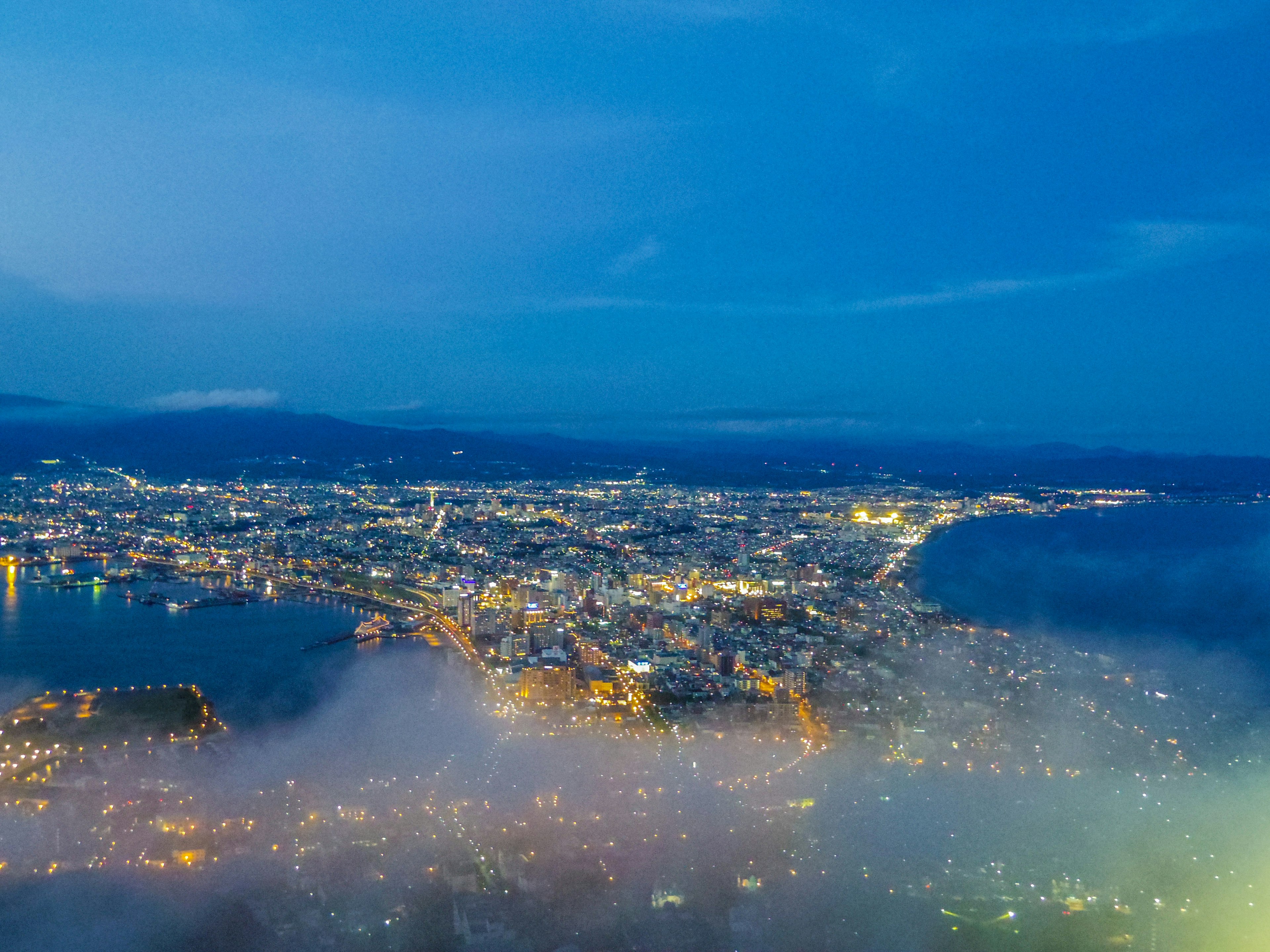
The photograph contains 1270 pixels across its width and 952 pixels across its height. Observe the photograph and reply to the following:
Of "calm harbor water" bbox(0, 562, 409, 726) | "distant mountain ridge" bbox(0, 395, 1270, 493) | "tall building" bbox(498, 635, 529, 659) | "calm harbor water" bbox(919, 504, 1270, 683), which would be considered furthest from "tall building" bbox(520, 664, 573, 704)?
"distant mountain ridge" bbox(0, 395, 1270, 493)

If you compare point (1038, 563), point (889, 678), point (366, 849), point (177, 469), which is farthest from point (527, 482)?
point (366, 849)

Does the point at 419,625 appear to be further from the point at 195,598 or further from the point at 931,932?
the point at 931,932

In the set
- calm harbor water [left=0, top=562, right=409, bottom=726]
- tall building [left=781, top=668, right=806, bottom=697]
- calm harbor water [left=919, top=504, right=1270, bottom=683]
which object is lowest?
calm harbor water [left=0, top=562, right=409, bottom=726]

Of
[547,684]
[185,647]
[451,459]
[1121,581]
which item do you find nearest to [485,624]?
[547,684]

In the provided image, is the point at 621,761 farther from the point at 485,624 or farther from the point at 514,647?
the point at 485,624

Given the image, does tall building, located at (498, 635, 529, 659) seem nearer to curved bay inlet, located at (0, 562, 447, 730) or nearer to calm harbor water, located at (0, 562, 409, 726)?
curved bay inlet, located at (0, 562, 447, 730)

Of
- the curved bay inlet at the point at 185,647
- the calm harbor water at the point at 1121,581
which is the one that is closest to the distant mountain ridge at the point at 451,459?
the calm harbor water at the point at 1121,581

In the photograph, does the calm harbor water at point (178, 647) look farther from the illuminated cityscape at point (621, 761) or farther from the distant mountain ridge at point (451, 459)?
the distant mountain ridge at point (451, 459)

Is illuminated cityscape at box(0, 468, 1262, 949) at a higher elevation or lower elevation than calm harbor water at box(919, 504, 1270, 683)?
lower
